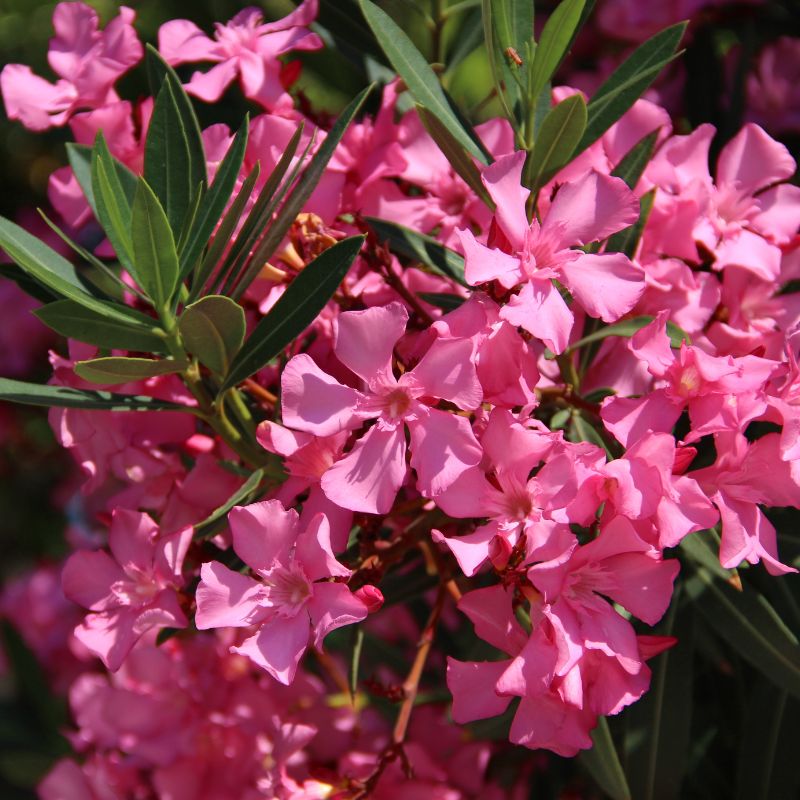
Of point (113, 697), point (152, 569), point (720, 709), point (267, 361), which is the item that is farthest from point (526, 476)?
point (113, 697)

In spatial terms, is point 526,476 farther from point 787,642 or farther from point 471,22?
point 471,22

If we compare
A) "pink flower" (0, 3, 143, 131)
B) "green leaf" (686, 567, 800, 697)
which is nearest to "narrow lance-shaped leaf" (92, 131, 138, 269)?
"pink flower" (0, 3, 143, 131)

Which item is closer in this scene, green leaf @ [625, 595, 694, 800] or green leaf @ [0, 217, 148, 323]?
green leaf @ [0, 217, 148, 323]

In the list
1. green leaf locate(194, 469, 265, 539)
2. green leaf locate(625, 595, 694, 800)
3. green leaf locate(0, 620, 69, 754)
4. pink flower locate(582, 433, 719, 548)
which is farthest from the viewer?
green leaf locate(0, 620, 69, 754)

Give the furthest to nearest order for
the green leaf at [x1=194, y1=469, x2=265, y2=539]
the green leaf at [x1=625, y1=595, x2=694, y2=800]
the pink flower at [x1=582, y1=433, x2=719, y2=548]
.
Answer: the green leaf at [x1=625, y1=595, x2=694, y2=800], the green leaf at [x1=194, y1=469, x2=265, y2=539], the pink flower at [x1=582, y1=433, x2=719, y2=548]

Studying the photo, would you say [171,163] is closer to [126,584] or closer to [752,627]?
[126,584]

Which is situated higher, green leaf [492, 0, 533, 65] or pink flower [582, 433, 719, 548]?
green leaf [492, 0, 533, 65]

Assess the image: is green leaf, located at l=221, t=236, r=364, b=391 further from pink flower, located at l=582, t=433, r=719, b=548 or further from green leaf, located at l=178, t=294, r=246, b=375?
pink flower, located at l=582, t=433, r=719, b=548

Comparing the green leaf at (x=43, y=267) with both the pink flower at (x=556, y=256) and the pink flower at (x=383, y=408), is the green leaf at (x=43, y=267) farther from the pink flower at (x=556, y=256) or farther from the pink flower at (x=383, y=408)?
the pink flower at (x=556, y=256)
